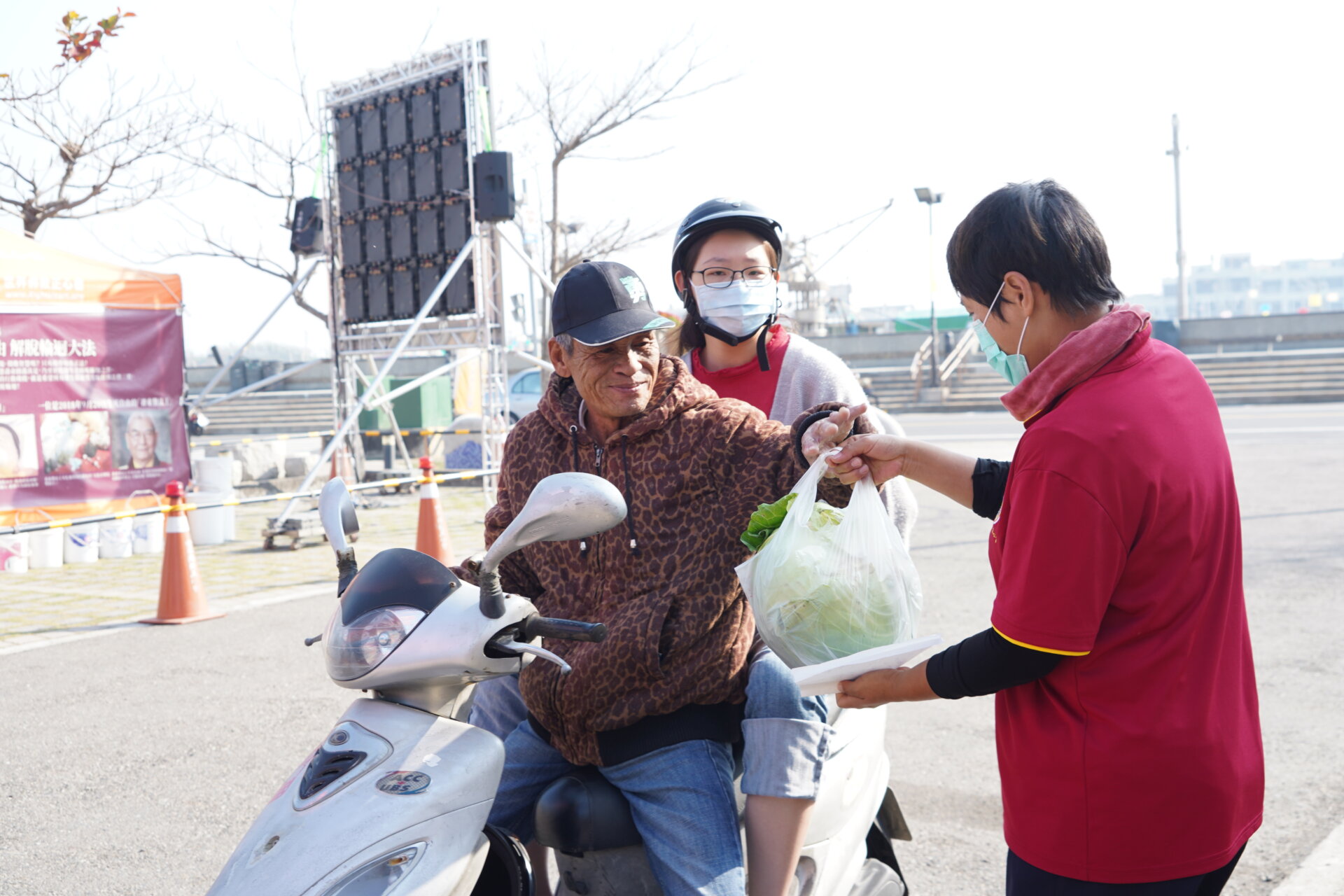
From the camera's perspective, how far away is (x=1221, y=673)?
170cm

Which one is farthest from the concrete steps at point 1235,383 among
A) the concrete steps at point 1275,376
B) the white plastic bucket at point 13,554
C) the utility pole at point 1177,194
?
the white plastic bucket at point 13,554

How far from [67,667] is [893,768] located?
4672 mm

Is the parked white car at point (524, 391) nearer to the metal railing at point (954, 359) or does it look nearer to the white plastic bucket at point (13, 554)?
the white plastic bucket at point (13, 554)

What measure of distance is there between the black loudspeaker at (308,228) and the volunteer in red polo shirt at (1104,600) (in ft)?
48.4

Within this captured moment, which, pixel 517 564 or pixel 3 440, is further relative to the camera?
pixel 3 440

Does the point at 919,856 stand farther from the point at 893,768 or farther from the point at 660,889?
the point at 660,889

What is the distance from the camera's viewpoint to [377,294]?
1423 centimetres

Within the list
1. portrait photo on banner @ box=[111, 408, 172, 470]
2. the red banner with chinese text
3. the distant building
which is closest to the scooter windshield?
the red banner with chinese text

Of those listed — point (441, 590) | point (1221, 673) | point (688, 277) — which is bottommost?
point (1221, 673)

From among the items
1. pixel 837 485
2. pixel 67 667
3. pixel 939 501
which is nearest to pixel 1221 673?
pixel 837 485

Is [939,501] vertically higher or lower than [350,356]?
lower

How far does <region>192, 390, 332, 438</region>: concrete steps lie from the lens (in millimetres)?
32188

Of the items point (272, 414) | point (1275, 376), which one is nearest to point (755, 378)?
point (1275, 376)

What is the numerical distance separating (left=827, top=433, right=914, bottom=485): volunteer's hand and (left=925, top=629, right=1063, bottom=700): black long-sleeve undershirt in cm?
54
